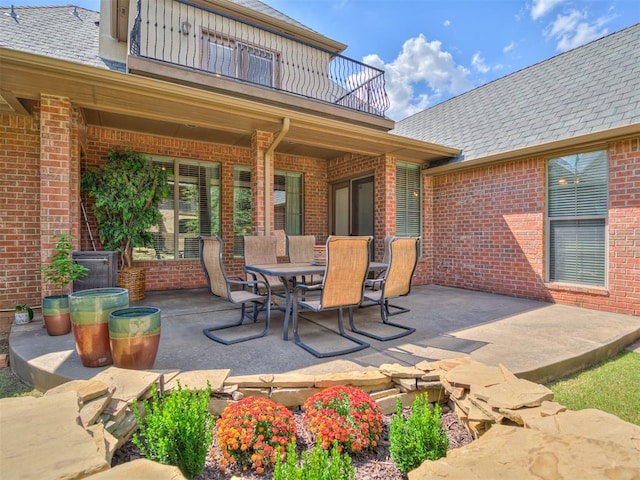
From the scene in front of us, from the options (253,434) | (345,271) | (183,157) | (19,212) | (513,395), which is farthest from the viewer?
(183,157)

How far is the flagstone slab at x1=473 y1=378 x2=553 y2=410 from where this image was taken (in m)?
1.78

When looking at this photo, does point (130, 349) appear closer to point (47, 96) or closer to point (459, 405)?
point (459, 405)

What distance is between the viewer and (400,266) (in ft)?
12.6

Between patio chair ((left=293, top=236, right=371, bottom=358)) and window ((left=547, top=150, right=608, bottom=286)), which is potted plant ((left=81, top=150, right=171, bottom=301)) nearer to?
patio chair ((left=293, top=236, right=371, bottom=358))

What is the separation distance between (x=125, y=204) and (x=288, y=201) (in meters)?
3.42

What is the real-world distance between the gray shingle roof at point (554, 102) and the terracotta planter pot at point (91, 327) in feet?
20.1

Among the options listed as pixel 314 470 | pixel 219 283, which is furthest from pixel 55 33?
pixel 314 470

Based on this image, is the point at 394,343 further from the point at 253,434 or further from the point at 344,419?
the point at 253,434

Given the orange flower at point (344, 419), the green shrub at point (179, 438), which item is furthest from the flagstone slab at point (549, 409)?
the green shrub at point (179, 438)

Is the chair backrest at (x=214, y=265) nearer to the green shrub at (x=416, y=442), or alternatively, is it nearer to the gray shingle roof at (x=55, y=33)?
the green shrub at (x=416, y=442)

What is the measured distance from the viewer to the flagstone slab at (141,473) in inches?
44.7

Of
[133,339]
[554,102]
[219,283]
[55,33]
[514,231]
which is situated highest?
[55,33]

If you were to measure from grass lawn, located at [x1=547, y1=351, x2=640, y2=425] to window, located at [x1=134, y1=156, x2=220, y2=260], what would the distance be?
19.0 feet

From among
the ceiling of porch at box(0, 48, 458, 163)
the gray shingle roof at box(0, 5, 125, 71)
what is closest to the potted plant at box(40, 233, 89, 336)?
the ceiling of porch at box(0, 48, 458, 163)
